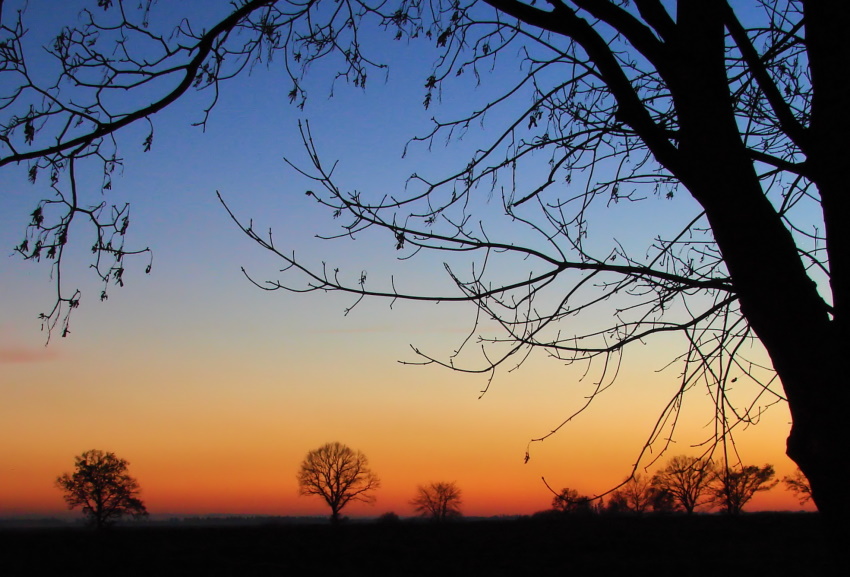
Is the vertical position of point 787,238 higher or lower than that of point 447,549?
higher

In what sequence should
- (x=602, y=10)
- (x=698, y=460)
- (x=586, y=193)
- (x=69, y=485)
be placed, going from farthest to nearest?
1. (x=69, y=485)
2. (x=586, y=193)
3. (x=698, y=460)
4. (x=602, y=10)

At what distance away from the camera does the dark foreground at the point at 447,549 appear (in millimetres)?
20094

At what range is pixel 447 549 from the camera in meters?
23.7

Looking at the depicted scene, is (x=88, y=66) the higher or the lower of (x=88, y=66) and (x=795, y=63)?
the lower

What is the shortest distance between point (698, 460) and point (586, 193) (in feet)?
4.96

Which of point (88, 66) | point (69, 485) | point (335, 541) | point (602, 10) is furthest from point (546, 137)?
point (69, 485)

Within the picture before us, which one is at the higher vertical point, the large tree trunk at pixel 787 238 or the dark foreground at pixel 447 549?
the large tree trunk at pixel 787 238

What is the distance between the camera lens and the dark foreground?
65.9 feet

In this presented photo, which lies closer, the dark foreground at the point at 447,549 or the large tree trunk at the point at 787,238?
the large tree trunk at the point at 787,238

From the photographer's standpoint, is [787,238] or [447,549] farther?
[447,549]

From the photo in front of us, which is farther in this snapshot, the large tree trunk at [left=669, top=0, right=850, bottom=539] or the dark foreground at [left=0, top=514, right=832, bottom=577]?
the dark foreground at [left=0, top=514, right=832, bottom=577]

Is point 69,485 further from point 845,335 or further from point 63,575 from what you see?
point 845,335

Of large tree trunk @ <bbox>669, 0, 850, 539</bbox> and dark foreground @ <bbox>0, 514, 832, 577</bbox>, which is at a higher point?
large tree trunk @ <bbox>669, 0, 850, 539</bbox>

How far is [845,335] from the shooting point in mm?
2379
